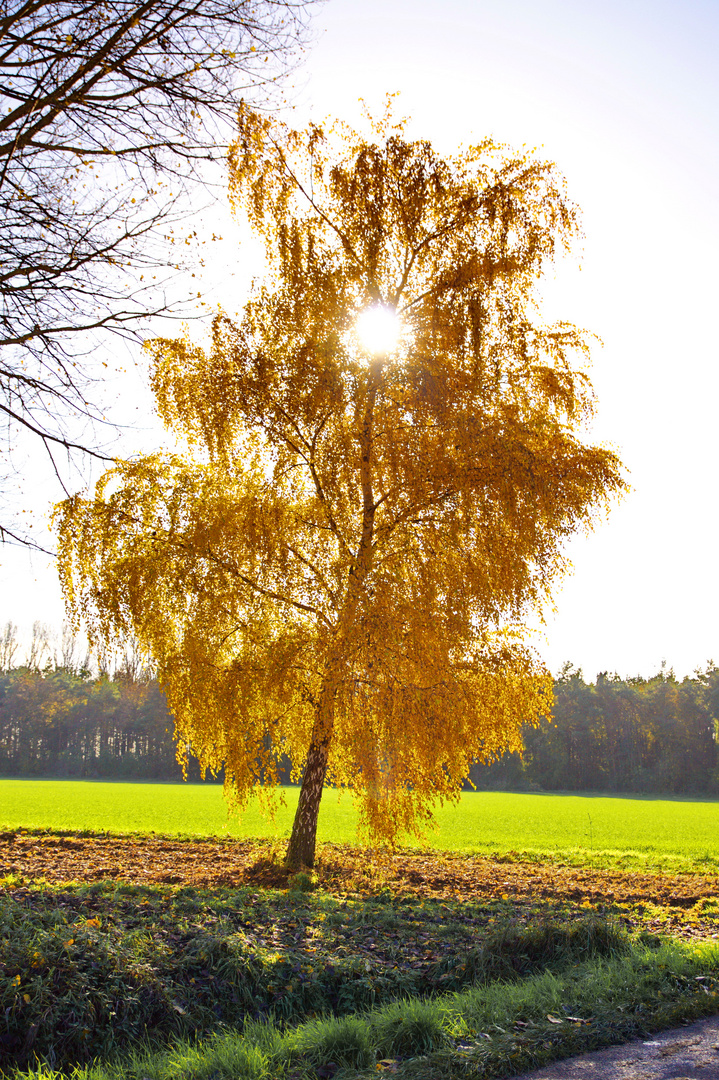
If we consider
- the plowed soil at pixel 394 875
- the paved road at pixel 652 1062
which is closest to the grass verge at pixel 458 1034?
the paved road at pixel 652 1062

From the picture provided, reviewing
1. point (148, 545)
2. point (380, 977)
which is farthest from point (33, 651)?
point (380, 977)

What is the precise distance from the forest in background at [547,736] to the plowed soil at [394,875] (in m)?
48.4

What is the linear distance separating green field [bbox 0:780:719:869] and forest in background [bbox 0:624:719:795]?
2833 cm

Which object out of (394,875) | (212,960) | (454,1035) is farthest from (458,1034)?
(394,875)

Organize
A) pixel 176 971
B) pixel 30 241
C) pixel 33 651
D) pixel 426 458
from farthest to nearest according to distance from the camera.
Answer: pixel 33 651, pixel 426 458, pixel 30 241, pixel 176 971

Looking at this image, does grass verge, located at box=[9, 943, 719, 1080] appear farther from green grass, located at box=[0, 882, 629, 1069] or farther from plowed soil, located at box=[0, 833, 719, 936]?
plowed soil, located at box=[0, 833, 719, 936]

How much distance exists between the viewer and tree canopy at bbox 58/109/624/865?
9500 millimetres

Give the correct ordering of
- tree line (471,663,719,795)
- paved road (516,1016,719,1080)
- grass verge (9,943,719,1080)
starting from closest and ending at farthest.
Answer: paved road (516,1016,719,1080) < grass verge (9,943,719,1080) < tree line (471,663,719,795)

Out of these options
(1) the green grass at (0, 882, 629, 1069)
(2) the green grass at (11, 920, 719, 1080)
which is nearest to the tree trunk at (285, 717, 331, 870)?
(1) the green grass at (0, 882, 629, 1069)

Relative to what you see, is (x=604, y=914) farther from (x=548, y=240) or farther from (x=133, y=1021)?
(x=548, y=240)

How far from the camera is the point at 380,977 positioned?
5707 mm

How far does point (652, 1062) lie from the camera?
13.0ft

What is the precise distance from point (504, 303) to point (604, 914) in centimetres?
907

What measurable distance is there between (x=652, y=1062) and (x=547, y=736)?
6711cm
